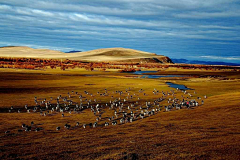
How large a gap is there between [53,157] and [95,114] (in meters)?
17.0

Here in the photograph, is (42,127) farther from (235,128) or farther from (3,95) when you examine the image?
(3,95)

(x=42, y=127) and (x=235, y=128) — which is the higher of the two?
(x=235, y=128)

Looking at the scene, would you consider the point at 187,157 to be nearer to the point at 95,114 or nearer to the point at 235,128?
the point at 235,128

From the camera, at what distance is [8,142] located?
16.5 m

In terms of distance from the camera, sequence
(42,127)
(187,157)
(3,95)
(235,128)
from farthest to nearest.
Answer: (3,95)
(42,127)
(235,128)
(187,157)

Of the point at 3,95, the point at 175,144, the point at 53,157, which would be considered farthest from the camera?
the point at 3,95

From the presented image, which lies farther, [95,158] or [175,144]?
[175,144]

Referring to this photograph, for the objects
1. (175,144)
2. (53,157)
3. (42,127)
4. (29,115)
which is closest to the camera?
(53,157)

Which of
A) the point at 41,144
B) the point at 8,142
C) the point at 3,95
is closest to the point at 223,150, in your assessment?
the point at 41,144

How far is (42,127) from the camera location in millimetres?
22547

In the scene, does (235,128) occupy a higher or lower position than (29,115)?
higher

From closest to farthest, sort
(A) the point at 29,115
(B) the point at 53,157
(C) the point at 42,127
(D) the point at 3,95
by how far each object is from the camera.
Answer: (B) the point at 53,157
(C) the point at 42,127
(A) the point at 29,115
(D) the point at 3,95

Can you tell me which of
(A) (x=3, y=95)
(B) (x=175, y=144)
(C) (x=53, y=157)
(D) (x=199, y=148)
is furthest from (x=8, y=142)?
(A) (x=3, y=95)

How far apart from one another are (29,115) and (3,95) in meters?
16.3
